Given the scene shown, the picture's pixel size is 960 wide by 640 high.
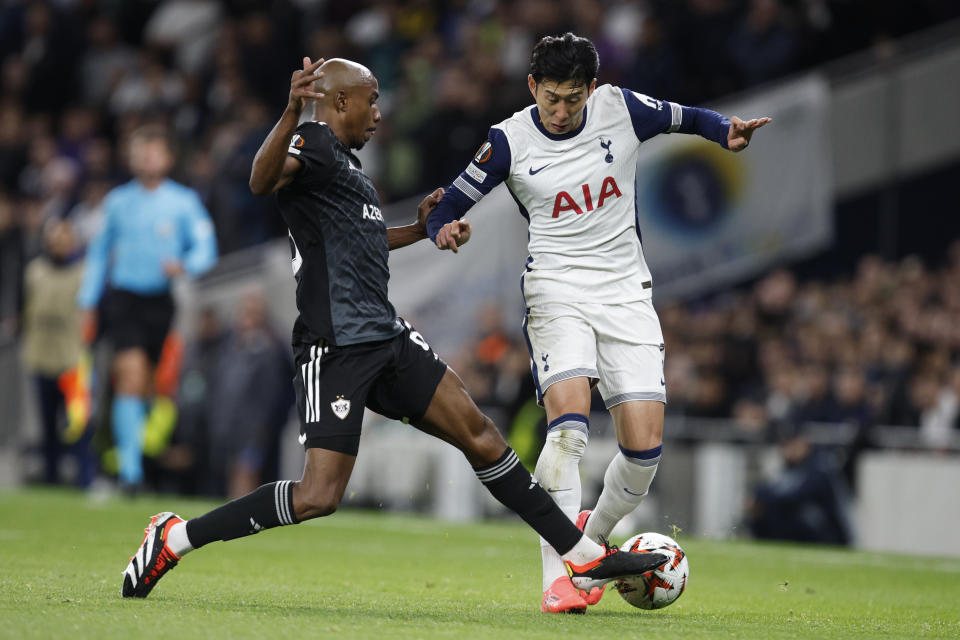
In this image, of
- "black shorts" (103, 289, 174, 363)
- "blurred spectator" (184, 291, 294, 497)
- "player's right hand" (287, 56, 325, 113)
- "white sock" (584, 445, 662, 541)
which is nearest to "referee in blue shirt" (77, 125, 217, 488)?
"black shorts" (103, 289, 174, 363)

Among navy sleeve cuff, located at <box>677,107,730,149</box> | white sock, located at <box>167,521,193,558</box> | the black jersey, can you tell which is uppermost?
navy sleeve cuff, located at <box>677,107,730,149</box>

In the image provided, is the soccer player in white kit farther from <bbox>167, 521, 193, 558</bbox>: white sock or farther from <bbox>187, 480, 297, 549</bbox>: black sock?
<bbox>167, 521, 193, 558</bbox>: white sock

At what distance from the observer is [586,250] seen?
6.30m

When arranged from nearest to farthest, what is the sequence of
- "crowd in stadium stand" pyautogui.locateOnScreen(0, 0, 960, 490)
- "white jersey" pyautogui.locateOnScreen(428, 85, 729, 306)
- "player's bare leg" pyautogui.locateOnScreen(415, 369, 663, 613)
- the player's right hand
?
the player's right hand < "player's bare leg" pyautogui.locateOnScreen(415, 369, 663, 613) < "white jersey" pyautogui.locateOnScreen(428, 85, 729, 306) < "crowd in stadium stand" pyautogui.locateOnScreen(0, 0, 960, 490)

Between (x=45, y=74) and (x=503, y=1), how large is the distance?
7734 mm

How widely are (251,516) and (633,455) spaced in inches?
65.7

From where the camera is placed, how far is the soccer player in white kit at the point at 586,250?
6.12 meters

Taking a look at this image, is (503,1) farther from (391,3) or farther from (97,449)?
(97,449)

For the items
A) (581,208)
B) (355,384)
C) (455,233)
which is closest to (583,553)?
(355,384)

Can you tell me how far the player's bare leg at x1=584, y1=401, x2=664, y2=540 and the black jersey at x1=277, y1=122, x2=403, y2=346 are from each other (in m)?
1.16

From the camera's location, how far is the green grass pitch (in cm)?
498

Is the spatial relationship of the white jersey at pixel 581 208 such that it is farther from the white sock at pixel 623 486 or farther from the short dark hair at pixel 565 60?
the white sock at pixel 623 486

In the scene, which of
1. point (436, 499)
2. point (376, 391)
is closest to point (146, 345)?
point (436, 499)

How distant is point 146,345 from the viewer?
37.4 ft
